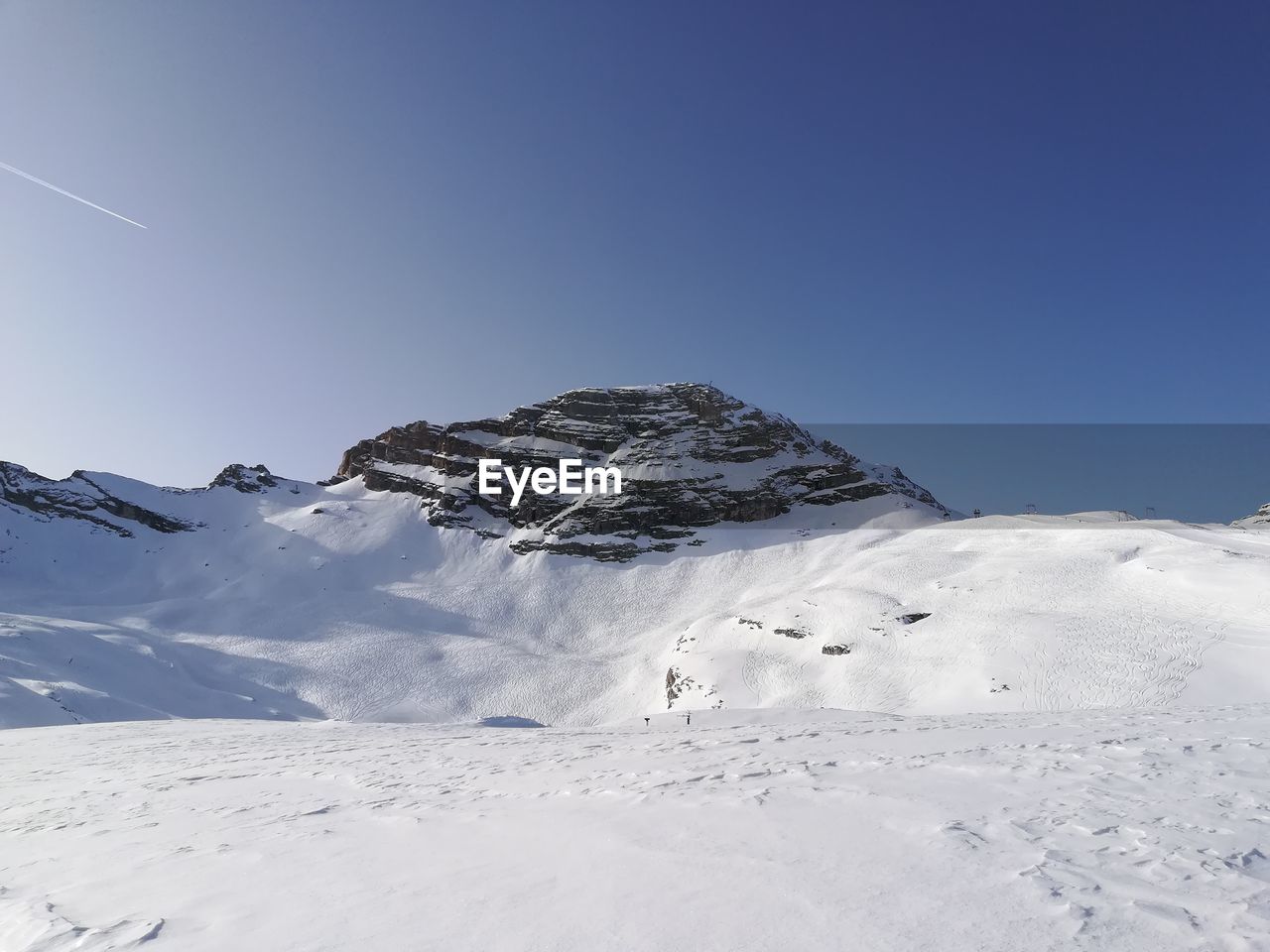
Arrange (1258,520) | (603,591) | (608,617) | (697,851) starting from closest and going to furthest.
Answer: (697,851)
(608,617)
(603,591)
(1258,520)

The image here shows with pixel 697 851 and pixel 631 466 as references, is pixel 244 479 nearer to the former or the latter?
pixel 631 466

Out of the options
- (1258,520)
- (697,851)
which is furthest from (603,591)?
(1258,520)

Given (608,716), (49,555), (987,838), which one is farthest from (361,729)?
(49,555)

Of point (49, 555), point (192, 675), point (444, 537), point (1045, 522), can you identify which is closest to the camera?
point (192, 675)

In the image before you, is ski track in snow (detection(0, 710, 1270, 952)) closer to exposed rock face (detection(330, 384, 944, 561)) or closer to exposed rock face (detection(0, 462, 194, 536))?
exposed rock face (detection(330, 384, 944, 561))

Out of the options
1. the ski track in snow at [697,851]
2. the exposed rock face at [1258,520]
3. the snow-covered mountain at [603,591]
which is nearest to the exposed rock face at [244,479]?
the snow-covered mountain at [603,591]

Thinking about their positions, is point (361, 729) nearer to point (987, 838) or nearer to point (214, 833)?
point (214, 833)

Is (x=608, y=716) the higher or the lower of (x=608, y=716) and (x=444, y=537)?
the lower
